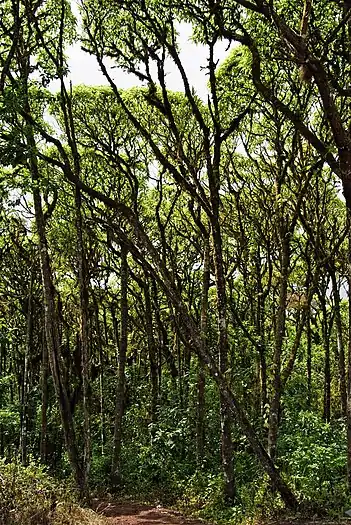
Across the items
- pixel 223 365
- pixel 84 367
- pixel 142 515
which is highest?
pixel 84 367

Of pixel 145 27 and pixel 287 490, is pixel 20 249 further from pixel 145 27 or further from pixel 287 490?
pixel 287 490

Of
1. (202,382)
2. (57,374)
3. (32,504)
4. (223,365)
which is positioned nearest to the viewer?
(32,504)

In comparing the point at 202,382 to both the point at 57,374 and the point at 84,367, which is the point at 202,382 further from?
the point at 57,374

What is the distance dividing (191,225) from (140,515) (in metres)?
9.49

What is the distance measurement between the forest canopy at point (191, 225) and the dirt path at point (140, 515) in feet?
2.16

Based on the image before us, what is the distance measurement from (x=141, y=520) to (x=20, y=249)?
10668mm

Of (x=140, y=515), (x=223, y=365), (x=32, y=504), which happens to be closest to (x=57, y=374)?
(x=223, y=365)

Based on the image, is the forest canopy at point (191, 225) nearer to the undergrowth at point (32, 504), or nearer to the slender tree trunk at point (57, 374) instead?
the slender tree trunk at point (57, 374)

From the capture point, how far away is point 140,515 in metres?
12.4

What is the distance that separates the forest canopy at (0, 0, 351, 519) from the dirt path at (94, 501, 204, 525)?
658 mm

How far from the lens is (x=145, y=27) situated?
1232cm

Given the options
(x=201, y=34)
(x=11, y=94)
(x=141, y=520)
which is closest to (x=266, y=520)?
(x=141, y=520)

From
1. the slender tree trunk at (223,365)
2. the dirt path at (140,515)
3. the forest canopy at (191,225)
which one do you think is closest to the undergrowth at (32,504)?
the forest canopy at (191,225)

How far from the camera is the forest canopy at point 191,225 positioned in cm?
999
